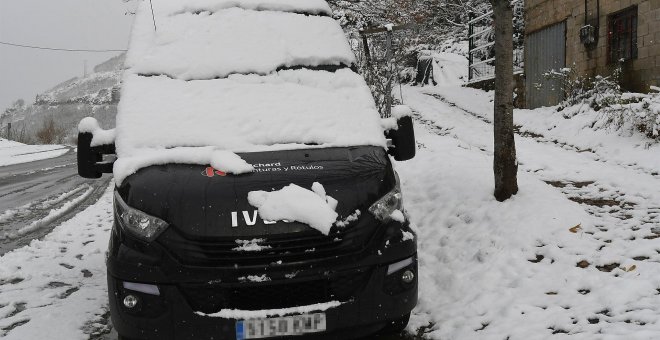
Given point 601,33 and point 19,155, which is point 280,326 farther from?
point 19,155

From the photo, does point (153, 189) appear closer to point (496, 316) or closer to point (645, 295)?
point (496, 316)

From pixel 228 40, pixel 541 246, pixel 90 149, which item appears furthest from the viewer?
pixel 541 246

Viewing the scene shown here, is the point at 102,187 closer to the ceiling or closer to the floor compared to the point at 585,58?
closer to the floor

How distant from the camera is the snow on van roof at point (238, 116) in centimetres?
325

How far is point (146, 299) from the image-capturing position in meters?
2.63

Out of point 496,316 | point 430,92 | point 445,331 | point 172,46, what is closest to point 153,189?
point 172,46

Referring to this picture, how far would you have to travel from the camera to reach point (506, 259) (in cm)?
423

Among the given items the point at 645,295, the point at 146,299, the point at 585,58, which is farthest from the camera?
the point at 585,58

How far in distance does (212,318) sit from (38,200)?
305 inches

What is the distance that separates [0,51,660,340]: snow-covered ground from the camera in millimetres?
3387

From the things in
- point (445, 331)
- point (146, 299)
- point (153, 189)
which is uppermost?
point (153, 189)

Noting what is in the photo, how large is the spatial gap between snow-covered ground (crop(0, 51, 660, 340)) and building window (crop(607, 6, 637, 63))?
12.7 ft

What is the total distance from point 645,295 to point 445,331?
130cm

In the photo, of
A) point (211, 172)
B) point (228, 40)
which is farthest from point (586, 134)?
point (211, 172)
